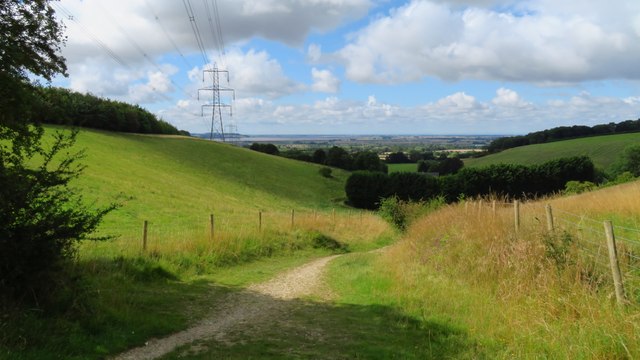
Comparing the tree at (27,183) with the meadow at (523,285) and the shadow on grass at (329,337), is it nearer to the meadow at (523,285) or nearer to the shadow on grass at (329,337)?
the shadow on grass at (329,337)

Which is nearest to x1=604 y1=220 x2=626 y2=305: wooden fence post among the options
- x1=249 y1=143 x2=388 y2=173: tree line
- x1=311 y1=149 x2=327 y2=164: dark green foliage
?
x1=249 y1=143 x2=388 y2=173: tree line

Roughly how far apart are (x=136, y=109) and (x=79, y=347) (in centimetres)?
8497

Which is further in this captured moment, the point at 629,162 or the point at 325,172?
the point at 325,172

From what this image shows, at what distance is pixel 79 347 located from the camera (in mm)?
7230

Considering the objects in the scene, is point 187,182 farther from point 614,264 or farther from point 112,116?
point 614,264

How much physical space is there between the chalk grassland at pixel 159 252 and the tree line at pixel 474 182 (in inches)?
422

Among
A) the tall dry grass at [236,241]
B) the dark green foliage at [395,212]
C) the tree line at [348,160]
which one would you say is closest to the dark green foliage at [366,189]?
the tree line at [348,160]

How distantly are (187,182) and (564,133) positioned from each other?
369 ft

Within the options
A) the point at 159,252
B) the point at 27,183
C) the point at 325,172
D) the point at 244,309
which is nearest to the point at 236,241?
the point at 159,252

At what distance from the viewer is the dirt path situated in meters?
8.08

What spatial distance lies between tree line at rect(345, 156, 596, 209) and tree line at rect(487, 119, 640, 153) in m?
60.2

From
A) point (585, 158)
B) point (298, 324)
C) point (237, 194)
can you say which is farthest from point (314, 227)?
point (585, 158)

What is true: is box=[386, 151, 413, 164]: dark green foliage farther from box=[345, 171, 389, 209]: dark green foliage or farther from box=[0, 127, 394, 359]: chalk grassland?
box=[0, 127, 394, 359]: chalk grassland

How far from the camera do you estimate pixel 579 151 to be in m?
97.8
